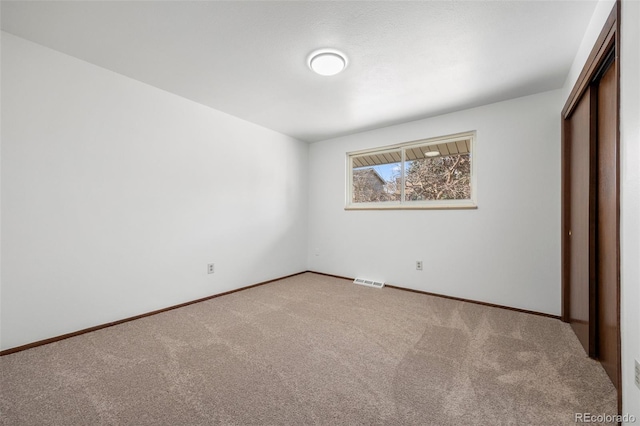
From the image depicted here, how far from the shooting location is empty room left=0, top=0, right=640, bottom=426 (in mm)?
1413

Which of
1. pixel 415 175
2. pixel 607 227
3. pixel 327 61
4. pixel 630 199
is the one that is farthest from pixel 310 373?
pixel 415 175

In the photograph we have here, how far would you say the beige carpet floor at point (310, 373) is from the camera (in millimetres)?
1319

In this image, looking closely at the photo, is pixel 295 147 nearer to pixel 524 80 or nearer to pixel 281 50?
pixel 281 50

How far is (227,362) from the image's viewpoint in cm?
178

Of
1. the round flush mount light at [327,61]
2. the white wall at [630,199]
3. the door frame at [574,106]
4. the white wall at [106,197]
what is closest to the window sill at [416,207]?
the door frame at [574,106]

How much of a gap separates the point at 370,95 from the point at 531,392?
271 centimetres

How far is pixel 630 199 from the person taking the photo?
3.79 feet

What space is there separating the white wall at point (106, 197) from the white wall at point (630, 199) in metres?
3.39

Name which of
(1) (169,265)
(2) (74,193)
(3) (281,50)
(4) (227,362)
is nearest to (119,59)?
(2) (74,193)

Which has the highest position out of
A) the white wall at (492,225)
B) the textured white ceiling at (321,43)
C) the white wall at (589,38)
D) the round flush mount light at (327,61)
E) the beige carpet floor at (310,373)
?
the textured white ceiling at (321,43)

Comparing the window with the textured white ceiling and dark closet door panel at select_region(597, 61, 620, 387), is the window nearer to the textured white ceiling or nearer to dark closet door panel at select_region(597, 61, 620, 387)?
the textured white ceiling

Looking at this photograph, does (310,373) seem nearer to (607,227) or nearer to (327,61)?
(607,227)

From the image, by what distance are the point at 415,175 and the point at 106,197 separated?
3.54m

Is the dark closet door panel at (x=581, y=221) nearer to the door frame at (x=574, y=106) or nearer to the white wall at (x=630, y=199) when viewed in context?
the door frame at (x=574, y=106)
